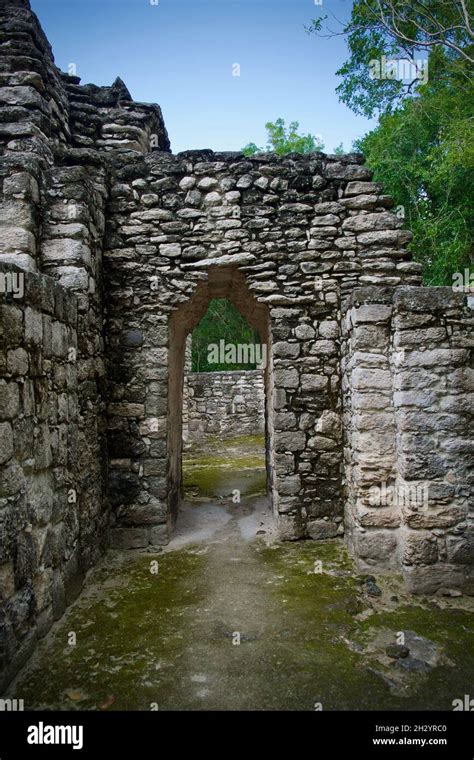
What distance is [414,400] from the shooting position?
11.3 ft

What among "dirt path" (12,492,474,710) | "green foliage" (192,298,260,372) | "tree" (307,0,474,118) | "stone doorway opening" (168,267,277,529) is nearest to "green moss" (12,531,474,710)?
"dirt path" (12,492,474,710)

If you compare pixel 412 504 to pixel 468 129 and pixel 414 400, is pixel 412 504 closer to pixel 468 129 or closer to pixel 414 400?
pixel 414 400

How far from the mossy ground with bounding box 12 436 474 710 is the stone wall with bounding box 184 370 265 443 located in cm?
746

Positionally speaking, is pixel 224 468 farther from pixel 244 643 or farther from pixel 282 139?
pixel 282 139

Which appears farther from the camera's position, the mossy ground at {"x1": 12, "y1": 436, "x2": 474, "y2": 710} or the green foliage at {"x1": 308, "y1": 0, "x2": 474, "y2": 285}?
the green foliage at {"x1": 308, "y1": 0, "x2": 474, "y2": 285}

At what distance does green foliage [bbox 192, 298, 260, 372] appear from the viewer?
19234 millimetres

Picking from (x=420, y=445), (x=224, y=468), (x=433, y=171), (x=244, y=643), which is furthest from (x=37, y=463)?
(x=433, y=171)

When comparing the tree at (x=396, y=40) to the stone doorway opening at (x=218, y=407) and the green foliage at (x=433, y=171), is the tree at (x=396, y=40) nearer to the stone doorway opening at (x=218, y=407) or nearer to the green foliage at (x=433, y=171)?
the green foliage at (x=433, y=171)

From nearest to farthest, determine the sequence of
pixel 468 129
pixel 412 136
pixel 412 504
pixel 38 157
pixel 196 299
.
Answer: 1. pixel 412 504
2. pixel 38 157
3. pixel 196 299
4. pixel 468 129
5. pixel 412 136

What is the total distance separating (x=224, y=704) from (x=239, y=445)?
27.6 feet

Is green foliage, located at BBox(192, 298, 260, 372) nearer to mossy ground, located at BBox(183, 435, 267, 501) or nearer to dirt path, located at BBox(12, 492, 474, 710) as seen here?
mossy ground, located at BBox(183, 435, 267, 501)

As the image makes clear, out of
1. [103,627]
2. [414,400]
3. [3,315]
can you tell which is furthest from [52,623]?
[414,400]

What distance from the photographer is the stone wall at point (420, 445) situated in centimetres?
336

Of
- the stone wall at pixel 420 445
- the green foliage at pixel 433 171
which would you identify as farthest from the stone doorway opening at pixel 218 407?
the green foliage at pixel 433 171
